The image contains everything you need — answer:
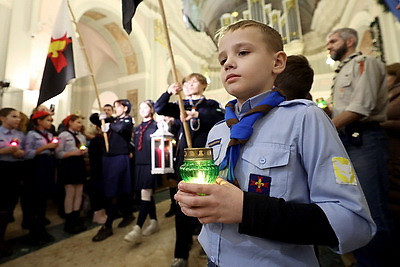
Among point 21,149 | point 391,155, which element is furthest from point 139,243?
point 391,155

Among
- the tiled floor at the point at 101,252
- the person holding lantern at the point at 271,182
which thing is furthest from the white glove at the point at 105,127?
the person holding lantern at the point at 271,182

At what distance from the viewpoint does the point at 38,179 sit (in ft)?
8.64

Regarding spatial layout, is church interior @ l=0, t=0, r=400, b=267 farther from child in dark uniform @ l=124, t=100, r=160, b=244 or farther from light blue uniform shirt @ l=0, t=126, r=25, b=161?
light blue uniform shirt @ l=0, t=126, r=25, b=161

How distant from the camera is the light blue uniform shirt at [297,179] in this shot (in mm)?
529

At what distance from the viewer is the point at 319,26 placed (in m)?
11.9

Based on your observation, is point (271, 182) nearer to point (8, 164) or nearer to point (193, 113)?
point (193, 113)

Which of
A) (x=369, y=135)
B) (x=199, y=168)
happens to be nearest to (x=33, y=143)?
(x=199, y=168)

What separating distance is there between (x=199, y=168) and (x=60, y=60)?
265cm

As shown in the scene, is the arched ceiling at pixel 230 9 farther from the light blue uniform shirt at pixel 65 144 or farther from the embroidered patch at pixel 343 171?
the embroidered patch at pixel 343 171

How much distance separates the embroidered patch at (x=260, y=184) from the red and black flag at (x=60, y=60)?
2.49 m

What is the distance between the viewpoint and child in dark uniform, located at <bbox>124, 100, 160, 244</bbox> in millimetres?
2343

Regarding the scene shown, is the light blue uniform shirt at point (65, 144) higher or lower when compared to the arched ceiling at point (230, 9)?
lower

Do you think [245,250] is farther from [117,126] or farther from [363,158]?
[117,126]

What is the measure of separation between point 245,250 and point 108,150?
256cm
